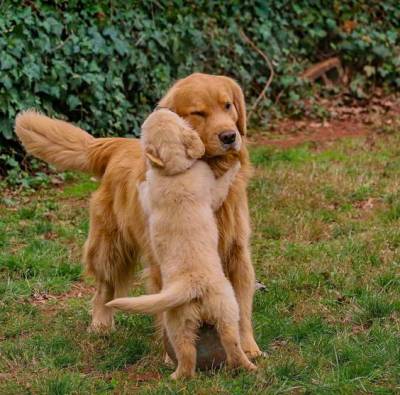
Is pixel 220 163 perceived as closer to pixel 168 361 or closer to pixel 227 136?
pixel 227 136

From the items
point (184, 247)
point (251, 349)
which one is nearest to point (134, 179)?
point (184, 247)

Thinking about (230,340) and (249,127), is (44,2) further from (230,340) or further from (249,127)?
(230,340)

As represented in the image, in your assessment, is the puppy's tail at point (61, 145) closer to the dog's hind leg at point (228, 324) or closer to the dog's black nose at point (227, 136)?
the dog's black nose at point (227, 136)

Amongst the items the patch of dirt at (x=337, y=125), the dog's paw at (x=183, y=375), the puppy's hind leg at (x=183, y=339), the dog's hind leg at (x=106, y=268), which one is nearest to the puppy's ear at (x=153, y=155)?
the puppy's hind leg at (x=183, y=339)

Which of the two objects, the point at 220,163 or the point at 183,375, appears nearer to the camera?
the point at 183,375

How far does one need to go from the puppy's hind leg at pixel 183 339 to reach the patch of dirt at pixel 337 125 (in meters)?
6.19

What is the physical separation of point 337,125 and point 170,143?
7.24 meters

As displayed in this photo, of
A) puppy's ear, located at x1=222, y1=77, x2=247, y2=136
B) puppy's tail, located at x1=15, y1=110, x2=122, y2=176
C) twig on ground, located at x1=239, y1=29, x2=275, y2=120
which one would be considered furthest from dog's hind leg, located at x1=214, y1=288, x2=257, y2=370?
twig on ground, located at x1=239, y1=29, x2=275, y2=120

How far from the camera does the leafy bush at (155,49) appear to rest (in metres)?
9.43

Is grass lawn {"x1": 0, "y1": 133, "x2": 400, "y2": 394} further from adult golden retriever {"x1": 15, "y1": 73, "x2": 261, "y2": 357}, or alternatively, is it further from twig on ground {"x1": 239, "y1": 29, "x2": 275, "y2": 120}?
twig on ground {"x1": 239, "y1": 29, "x2": 275, "y2": 120}

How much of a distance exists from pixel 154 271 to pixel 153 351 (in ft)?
1.65

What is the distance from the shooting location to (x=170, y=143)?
4.91 metres

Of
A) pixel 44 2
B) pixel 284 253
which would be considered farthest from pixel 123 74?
pixel 284 253

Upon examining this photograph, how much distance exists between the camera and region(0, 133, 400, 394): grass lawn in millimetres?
4969
